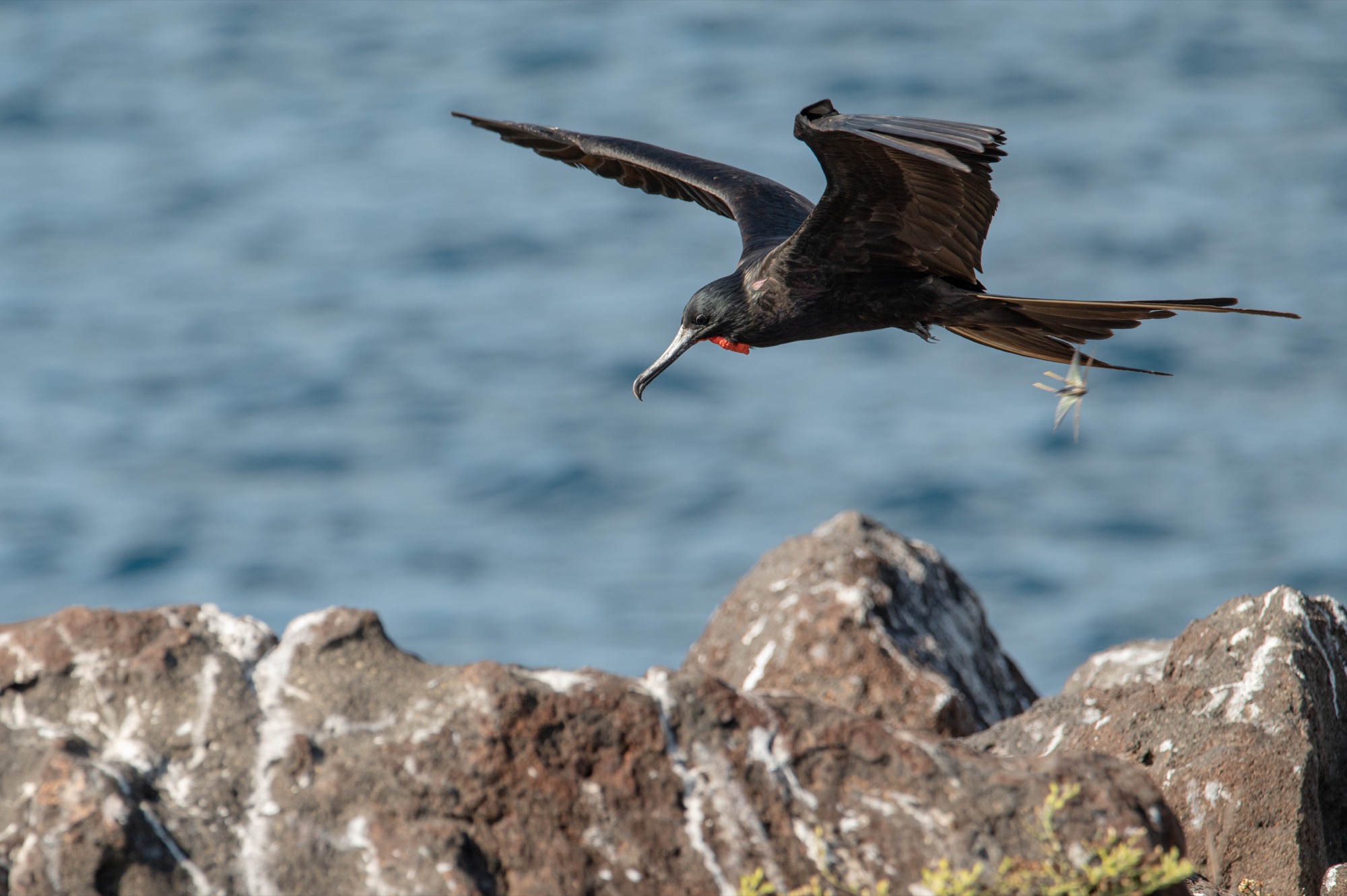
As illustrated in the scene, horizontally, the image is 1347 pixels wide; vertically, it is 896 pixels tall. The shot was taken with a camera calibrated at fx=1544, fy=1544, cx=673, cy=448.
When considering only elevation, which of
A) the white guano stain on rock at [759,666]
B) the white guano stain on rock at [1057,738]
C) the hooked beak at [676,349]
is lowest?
the white guano stain on rock at [759,666]

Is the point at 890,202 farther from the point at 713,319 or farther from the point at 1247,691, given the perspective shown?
the point at 1247,691

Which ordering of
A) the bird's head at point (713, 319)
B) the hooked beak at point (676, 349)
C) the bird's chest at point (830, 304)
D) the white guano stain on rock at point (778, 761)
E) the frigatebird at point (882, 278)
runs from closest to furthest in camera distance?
the white guano stain on rock at point (778, 761), the frigatebird at point (882, 278), the bird's chest at point (830, 304), the bird's head at point (713, 319), the hooked beak at point (676, 349)

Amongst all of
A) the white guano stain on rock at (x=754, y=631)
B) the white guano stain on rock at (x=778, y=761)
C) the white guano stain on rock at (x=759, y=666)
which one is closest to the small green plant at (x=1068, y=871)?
the white guano stain on rock at (x=778, y=761)

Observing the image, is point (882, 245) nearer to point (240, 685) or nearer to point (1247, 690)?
point (1247, 690)

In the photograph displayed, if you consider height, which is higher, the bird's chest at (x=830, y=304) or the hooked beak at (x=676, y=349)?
the bird's chest at (x=830, y=304)

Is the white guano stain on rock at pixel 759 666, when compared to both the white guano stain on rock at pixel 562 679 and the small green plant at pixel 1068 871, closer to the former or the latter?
the white guano stain on rock at pixel 562 679

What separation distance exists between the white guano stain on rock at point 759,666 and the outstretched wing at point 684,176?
1845 mm

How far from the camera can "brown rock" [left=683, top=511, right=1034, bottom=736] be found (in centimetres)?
549

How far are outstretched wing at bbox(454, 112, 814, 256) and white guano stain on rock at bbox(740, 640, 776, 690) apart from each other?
1.85 metres

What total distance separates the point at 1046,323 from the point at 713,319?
1.30 m

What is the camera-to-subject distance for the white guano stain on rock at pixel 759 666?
18.6 feet

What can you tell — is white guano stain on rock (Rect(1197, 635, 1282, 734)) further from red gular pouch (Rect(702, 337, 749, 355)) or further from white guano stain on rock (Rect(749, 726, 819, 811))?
red gular pouch (Rect(702, 337, 749, 355))

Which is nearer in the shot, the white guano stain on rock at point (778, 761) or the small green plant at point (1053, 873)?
the small green plant at point (1053, 873)

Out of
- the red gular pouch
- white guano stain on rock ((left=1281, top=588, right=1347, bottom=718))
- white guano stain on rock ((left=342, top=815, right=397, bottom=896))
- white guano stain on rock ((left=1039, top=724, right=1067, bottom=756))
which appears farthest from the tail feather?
white guano stain on rock ((left=342, top=815, right=397, bottom=896))
